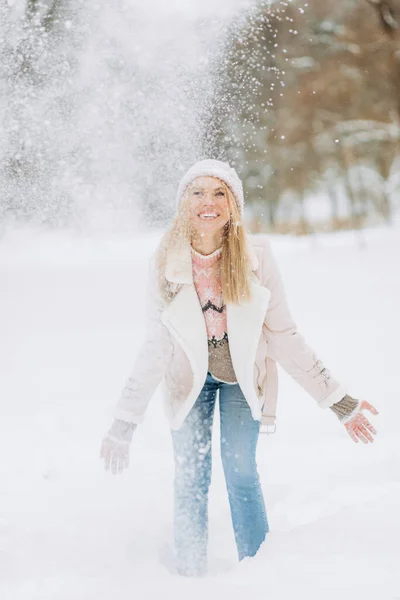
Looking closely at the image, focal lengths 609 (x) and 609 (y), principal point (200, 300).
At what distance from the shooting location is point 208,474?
2.36m

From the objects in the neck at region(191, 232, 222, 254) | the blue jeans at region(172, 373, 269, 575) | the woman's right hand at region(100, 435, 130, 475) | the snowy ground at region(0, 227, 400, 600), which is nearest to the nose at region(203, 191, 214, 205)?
the neck at region(191, 232, 222, 254)

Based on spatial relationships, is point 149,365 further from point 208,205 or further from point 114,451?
point 208,205

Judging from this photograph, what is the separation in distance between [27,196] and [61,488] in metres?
6.46

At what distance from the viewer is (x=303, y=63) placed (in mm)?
11156

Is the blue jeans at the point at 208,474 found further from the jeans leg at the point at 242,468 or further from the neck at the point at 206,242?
the neck at the point at 206,242

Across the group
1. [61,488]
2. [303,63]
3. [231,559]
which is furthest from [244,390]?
[303,63]

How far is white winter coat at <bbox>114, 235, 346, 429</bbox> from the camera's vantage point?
2.16 m

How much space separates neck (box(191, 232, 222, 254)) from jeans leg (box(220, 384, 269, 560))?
506 mm

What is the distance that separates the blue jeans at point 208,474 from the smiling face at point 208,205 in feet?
1.80

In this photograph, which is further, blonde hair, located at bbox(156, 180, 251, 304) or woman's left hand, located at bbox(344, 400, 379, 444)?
woman's left hand, located at bbox(344, 400, 379, 444)

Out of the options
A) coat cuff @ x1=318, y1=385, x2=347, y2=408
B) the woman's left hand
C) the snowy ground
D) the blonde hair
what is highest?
the blonde hair

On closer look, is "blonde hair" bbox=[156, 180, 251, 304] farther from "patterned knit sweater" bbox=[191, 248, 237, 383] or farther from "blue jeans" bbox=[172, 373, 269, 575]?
"blue jeans" bbox=[172, 373, 269, 575]

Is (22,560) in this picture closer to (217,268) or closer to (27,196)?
(217,268)

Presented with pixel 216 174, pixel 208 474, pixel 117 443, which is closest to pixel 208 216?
pixel 216 174
